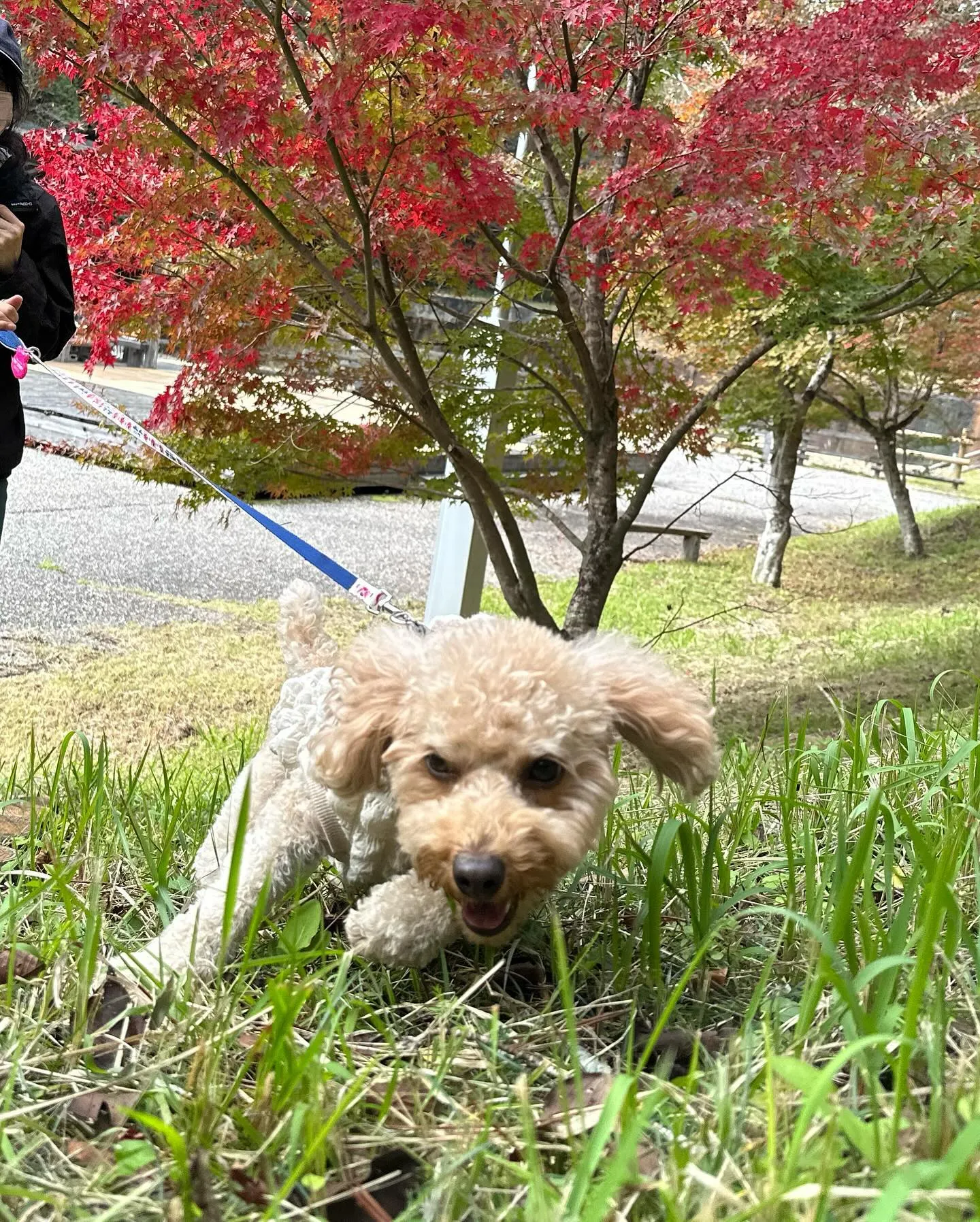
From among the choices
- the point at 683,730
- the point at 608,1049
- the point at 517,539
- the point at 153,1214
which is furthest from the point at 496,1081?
the point at 517,539

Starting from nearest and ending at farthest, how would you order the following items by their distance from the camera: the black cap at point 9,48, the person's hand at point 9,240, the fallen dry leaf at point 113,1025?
the fallen dry leaf at point 113,1025 → the black cap at point 9,48 → the person's hand at point 9,240

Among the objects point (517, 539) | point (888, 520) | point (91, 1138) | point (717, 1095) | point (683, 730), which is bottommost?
point (91, 1138)

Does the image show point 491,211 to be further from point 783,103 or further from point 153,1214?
point 153,1214

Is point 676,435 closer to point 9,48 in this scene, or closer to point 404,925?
point 9,48

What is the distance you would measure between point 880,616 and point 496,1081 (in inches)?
291

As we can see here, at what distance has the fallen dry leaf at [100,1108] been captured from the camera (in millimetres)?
1159

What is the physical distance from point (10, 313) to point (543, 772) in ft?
4.76

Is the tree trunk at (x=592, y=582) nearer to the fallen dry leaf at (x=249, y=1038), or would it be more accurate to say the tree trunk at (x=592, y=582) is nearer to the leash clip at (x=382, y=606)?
the leash clip at (x=382, y=606)

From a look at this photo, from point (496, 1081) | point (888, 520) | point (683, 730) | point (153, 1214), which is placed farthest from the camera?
point (888, 520)

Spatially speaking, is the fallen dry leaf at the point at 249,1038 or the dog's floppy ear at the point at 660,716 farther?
the dog's floppy ear at the point at 660,716

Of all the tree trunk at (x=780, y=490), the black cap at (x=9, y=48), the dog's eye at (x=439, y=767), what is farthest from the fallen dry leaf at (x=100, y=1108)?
the tree trunk at (x=780, y=490)

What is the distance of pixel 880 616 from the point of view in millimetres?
8047

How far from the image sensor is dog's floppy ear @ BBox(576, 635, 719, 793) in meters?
1.57

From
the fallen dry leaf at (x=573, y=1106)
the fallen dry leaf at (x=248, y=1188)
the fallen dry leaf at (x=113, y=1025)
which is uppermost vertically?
the fallen dry leaf at (x=573, y=1106)
